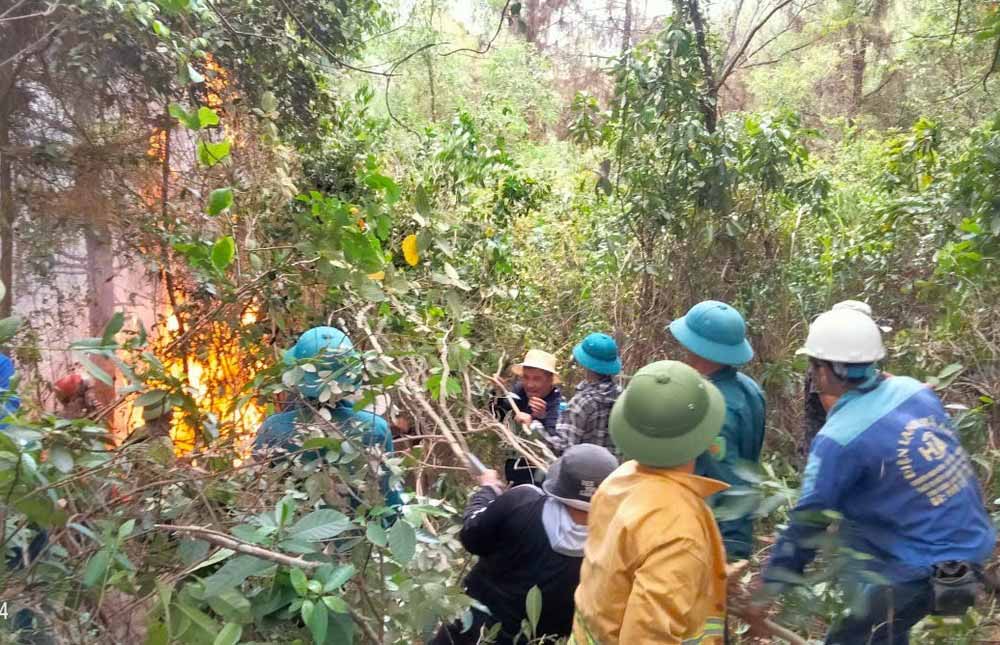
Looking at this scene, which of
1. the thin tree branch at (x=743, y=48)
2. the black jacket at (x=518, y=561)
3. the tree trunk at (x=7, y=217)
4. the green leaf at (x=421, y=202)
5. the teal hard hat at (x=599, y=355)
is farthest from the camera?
the thin tree branch at (x=743, y=48)

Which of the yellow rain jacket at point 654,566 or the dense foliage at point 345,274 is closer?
the yellow rain jacket at point 654,566

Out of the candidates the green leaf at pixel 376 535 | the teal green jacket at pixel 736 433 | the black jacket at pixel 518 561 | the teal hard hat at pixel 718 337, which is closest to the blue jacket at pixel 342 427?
the black jacket at pixel 518 561

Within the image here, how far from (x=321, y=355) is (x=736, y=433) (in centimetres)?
145

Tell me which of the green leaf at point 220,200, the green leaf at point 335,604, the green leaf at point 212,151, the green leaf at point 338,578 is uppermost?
the green leaf at point 212,151

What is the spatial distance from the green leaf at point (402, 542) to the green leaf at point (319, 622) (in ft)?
0.79

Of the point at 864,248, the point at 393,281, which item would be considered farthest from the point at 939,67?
the point at 393,281

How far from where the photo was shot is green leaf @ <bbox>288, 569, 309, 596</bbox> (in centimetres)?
200

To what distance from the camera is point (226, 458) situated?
2.66 metres

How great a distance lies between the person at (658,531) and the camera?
1.82 meters

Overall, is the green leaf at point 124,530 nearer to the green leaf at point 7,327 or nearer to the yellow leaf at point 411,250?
the green leaf at point 7,327

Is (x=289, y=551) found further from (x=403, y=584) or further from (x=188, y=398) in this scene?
(x=188, y=398)

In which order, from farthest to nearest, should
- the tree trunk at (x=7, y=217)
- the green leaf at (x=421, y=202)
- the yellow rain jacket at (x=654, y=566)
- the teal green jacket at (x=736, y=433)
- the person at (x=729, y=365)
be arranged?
the tree trunk at (x=7, y=217) → the green leaf at (x=421, y=202) → the person at (x=729, y=365) → the teal green jacket at (x=736, y=433) → the yellow rain jacket at (x=654, y=566)

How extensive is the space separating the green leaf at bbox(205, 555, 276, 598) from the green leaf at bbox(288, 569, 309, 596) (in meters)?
0.11

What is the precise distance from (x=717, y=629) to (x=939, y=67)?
11.1m
